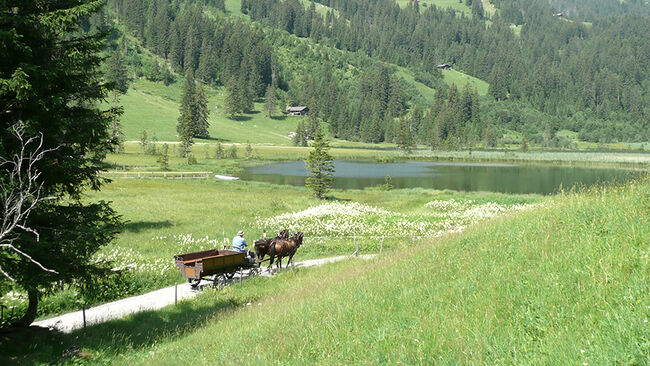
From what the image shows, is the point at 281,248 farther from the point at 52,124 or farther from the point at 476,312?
the point at 476,312

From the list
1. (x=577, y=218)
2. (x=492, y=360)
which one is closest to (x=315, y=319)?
(x=492, y=360)

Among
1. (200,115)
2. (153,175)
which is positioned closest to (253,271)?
(153,175)

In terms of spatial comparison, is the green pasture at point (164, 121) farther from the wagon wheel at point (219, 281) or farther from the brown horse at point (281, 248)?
the wagon wheel at point (219, 281)

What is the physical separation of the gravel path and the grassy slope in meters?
0.98

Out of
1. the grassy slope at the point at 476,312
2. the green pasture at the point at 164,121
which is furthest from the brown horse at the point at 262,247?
the green pasture at the point at 164,121

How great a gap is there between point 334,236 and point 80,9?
71.0ft

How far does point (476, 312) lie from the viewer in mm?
6496

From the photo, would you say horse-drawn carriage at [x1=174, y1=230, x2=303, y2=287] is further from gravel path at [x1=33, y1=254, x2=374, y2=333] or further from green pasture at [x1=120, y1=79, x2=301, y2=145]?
green pasture at [x1=120, y1=79, x2=301, y2=145]

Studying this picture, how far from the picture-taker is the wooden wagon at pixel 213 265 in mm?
15820

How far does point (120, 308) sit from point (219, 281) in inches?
159

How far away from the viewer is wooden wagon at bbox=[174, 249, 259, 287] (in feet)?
51.9

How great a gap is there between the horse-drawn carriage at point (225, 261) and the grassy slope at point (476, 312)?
11.8ft

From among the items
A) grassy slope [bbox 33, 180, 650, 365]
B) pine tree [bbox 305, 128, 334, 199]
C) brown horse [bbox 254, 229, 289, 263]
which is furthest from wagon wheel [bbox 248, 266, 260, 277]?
pine tree [bbox 305, 128, 334, 199]

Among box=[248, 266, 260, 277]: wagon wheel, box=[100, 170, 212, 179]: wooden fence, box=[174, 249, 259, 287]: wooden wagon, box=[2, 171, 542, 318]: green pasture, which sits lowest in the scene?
box=[100, 170, 212, 179]: wooden fence
